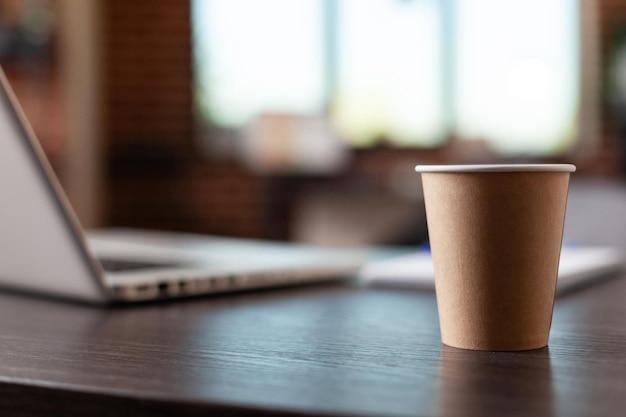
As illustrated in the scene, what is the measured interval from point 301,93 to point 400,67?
530 mm

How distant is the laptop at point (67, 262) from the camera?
54 cm

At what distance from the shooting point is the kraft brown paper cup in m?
0.42

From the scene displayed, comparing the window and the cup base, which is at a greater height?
the window

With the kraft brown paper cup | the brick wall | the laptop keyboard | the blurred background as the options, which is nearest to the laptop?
the laptop keyboard

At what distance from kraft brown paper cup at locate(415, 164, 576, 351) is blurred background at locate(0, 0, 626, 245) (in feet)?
10.9

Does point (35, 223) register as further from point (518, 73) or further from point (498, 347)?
point (518, 73)

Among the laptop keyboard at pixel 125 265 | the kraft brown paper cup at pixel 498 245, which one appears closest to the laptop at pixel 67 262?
the laptop keyboard at pixel 125 265

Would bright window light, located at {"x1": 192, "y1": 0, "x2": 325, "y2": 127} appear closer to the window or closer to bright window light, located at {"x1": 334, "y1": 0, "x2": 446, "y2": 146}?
the window

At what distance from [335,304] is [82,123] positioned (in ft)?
11.4

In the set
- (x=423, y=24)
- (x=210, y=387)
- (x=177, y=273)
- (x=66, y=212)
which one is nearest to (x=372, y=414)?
(x=210, y=387)

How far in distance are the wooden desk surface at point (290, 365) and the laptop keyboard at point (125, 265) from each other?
0.48 ft

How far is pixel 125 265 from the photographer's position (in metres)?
0.82

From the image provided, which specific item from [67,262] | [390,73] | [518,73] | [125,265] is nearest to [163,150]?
[390,73]

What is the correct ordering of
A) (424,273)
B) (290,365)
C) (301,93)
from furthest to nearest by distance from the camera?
(301,93)
(424,273)
(290,365)
